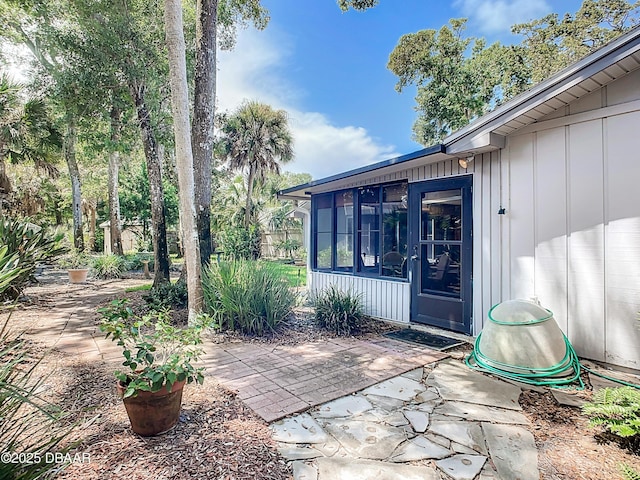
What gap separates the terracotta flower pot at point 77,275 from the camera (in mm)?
9891

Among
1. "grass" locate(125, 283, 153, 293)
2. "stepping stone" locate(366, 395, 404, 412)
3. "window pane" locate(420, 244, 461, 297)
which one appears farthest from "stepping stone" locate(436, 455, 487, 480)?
"grass" locate(125, 283, 153, 293)

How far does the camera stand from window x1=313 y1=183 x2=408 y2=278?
5770mm

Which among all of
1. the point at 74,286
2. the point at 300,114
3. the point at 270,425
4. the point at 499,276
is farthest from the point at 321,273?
the point at 300,114

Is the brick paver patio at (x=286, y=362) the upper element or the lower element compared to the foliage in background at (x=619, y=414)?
lower

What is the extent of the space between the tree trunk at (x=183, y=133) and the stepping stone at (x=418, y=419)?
3.39 metres

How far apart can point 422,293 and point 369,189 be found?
2091mm

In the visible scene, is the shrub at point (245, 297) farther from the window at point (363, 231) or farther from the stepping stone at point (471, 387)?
the stepping stone at point (471, 387)

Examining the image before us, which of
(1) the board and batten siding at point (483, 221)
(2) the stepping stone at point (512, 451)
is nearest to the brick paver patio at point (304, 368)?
(1) the board and batten siding at point (483, 221)

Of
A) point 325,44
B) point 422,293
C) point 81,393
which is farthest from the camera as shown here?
point 325,44

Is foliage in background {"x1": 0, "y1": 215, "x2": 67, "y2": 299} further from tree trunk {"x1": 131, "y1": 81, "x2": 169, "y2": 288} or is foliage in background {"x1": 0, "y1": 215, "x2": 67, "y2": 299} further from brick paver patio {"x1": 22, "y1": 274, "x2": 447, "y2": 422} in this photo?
tree trunk {"x1": 131, "y1": 81, "x2": 169, "y2": 288}

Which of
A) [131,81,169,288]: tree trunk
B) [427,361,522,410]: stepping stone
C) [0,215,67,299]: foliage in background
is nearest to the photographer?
[427,361,522,410]: stepping stone

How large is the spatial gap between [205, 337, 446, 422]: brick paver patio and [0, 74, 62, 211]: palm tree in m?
6.60

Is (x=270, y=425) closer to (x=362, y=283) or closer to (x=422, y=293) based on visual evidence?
(x=422, y=293)

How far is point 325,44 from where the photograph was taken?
11656mm
